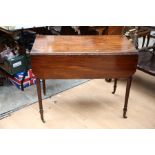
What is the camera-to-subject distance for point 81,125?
1.96 m

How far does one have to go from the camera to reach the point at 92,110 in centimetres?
217

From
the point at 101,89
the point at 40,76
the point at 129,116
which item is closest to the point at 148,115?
the point at 129,116

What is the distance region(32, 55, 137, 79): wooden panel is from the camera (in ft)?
5.44

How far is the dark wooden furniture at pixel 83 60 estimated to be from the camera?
1.65 metres

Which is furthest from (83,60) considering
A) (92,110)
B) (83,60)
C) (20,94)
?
(20,94)

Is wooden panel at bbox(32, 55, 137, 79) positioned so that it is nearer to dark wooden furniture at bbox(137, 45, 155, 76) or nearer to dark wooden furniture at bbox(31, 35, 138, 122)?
dark wooden furniture at bbox(31, 35, 138, 122)

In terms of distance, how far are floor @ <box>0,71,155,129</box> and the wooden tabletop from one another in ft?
2.34

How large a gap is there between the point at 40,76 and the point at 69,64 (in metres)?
0.27

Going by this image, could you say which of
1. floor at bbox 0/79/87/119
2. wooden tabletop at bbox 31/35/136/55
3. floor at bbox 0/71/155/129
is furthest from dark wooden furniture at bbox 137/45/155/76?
floor at bbox 0/79/87/119

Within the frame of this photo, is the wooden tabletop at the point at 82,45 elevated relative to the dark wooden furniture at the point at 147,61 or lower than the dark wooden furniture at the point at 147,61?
elevated

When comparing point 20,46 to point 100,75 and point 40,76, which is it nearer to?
point 40,76

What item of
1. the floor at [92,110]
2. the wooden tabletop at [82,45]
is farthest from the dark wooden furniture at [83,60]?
the floor at [92,110]

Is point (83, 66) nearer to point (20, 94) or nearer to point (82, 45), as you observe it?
point (82, 45)

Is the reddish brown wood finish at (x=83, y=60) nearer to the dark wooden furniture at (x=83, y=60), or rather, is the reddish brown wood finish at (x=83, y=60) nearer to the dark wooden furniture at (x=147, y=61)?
the dark wooden furniture at (x=83, y=60)
